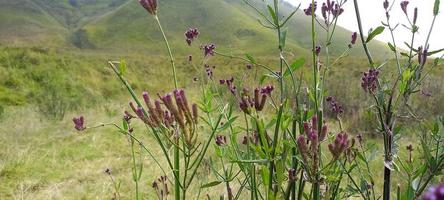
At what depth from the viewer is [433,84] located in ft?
30.9

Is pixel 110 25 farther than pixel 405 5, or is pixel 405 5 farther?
pixel 110 25

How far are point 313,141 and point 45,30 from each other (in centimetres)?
9840

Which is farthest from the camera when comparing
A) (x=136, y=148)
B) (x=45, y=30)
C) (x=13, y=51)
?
(x=45, y=30)

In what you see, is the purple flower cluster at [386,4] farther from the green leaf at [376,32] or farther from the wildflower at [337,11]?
the green leaf at [376,32]

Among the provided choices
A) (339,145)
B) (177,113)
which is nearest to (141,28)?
(177,113)

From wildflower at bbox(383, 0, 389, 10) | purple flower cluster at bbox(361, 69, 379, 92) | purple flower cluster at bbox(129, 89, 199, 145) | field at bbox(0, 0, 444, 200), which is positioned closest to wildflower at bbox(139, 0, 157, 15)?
field at bbox(0, 0, 444, 200)

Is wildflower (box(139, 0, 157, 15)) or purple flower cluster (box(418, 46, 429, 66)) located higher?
wildflower (box(139, 0, 157, 15))

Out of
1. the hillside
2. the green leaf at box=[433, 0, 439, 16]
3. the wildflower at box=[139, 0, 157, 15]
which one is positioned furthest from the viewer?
the hillside

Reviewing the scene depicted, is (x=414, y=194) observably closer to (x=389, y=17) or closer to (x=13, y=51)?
(x=389, y=17)

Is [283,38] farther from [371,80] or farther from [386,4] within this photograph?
[386,4]

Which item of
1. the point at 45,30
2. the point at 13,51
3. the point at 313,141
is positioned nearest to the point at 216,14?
the point at 45,30

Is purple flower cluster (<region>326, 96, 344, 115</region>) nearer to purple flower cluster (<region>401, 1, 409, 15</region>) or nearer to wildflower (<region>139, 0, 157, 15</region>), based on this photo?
purple flower cluster (<region>401, 1, 409, 15</region>)

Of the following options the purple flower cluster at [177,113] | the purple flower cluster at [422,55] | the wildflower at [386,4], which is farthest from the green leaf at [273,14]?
the wildflower at [386,4]

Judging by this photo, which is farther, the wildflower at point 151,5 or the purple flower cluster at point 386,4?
the purple flower cluster at point 386,4
